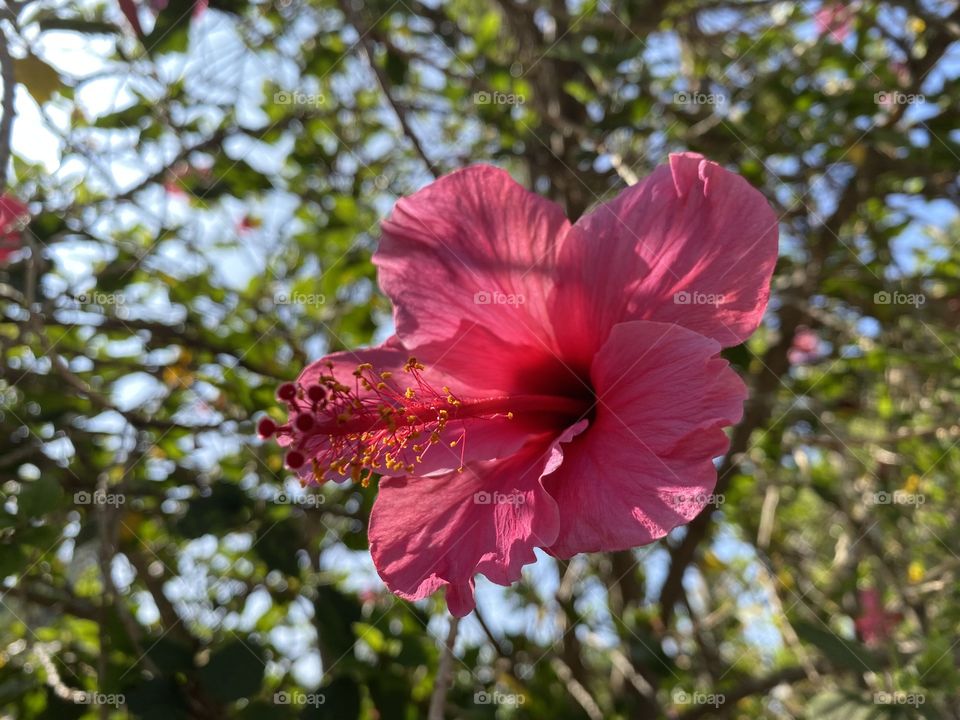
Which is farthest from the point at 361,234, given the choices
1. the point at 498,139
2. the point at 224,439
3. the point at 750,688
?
the point at 750,688

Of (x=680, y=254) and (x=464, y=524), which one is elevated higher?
(x=680, y=254)

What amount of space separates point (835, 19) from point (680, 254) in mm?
1793

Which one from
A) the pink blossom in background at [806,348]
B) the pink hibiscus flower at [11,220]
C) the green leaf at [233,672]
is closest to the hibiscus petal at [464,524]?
the green leaf at [233,672]

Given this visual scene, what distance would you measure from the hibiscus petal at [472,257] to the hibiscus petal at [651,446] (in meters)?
0.19

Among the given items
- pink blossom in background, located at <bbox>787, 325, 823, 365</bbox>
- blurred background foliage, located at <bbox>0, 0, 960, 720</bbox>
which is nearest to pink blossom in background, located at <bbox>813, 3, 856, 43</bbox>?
blurred background foliage, located at <bbox>0, 0, 960, 720</bbox>

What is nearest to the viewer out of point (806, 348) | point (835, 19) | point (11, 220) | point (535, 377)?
point (535, 377)

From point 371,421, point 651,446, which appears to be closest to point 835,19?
point 651,446

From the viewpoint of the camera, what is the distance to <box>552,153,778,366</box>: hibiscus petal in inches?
44.6

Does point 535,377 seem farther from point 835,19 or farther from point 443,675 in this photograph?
point 835,19

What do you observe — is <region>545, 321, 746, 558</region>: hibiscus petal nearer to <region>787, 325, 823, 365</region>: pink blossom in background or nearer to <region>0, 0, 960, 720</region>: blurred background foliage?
<region>0, 0, 960, 720</region>: blurred background foliage

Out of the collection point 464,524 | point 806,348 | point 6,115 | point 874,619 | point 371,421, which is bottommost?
point 806,348

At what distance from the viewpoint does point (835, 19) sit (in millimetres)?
2492

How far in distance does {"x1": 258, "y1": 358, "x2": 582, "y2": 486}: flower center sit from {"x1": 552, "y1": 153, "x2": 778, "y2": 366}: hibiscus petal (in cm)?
22

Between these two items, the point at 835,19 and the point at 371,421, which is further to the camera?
the point at 835,19
